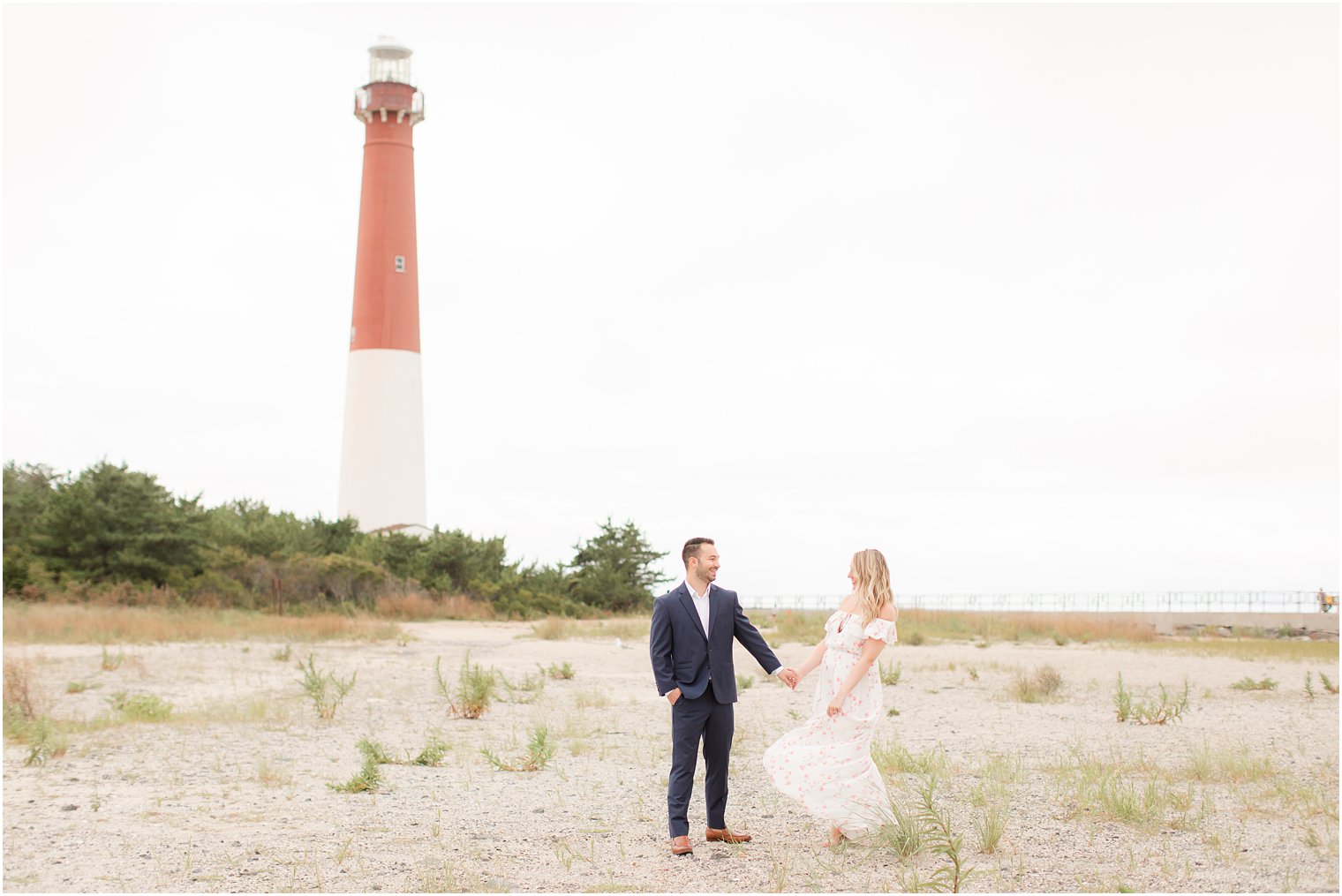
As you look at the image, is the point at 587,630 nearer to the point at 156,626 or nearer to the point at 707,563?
the point at 156,626

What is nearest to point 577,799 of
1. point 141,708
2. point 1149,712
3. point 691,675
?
point 691,675

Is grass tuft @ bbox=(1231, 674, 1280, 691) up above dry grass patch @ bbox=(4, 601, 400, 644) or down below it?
below

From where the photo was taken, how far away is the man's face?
7.58 m

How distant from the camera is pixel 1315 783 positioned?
981cm

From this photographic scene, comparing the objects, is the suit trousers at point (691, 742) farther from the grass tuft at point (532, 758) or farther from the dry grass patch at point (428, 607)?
the dry grass patch at point (428, 607)

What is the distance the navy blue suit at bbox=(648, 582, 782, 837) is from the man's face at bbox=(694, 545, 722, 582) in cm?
16

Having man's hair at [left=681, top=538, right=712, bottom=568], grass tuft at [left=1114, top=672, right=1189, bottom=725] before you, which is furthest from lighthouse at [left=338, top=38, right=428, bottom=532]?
man's hair at [left=681, top=538, right=712, bottom=568]

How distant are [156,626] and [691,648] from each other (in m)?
19.0

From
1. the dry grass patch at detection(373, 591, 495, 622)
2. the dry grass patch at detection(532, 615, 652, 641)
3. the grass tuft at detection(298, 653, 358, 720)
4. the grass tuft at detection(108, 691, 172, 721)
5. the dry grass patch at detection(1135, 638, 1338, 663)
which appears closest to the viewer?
the grass tuft at detection(108, 691, 172, 721)

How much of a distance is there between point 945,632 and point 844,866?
23.0 metres

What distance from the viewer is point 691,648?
7488 mm

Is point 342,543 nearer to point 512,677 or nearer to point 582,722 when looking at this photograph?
point 512,677

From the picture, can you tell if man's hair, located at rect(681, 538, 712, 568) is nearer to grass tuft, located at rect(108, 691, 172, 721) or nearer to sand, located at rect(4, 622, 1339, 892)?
sand, located at rect(4, 622, 1339, 892)

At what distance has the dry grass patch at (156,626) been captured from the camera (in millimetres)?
22562
